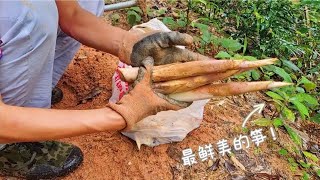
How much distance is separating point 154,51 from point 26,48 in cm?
53

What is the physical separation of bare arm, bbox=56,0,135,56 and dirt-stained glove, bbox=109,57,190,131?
0.36 m

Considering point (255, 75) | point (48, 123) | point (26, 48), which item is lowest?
point (255, 75)

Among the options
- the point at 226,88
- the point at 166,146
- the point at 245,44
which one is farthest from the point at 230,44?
the point at 226,88

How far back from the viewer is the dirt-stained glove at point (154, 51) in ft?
5.70

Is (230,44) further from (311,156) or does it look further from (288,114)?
(311,156)

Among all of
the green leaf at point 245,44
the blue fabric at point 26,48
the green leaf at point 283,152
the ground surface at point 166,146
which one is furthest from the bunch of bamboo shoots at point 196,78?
the green leaf at point 245,44

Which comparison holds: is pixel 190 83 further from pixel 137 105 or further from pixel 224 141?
pixel 224 141

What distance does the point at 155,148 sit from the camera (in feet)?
6.36

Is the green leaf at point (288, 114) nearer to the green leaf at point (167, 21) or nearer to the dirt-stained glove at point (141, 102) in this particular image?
the dirt-stained glove at point (141, 102)

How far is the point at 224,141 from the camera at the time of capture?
2.06m

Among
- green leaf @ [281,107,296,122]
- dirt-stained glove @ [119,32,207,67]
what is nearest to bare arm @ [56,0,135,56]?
dirt-stained glove @ [119,32,207,67]

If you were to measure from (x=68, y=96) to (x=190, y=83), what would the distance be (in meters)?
0.91

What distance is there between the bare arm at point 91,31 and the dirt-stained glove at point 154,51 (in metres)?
0.05

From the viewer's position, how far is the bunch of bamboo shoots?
1.54 meters
